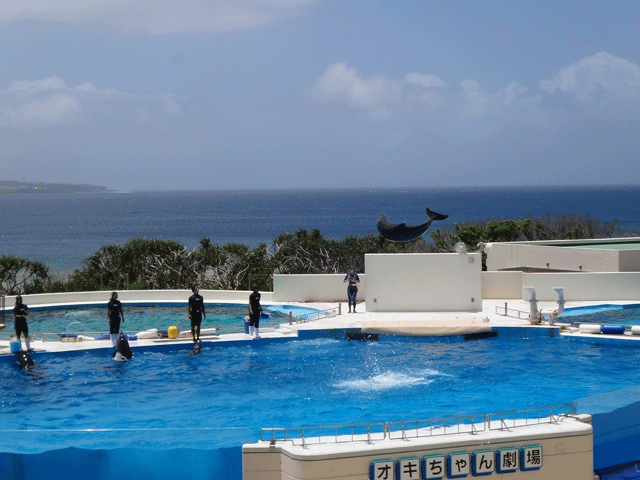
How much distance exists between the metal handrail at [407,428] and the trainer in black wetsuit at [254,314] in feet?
24.1

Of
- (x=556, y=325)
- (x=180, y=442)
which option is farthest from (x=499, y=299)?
(x=180, y=442)

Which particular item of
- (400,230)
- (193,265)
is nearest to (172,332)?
(400,230)

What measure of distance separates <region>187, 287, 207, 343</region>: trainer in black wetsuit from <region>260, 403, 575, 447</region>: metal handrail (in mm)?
7019

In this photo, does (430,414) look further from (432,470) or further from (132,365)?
(132,365)

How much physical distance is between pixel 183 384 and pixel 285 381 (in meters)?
1.66

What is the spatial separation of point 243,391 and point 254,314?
3.47 meters

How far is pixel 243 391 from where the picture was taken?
12586mm

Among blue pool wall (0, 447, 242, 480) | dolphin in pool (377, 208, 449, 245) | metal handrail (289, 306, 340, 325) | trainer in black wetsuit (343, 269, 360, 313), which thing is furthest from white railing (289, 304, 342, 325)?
blue pool wall (0, 447, 242, 480)

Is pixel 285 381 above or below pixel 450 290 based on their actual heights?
below

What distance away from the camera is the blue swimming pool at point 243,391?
8398 mm

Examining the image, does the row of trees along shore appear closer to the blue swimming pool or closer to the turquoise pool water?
the turquoise pool water

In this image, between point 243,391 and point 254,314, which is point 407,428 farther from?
point 254,314

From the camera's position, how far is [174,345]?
15414mm

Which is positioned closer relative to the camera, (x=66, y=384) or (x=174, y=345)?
(x=66, y=384)
